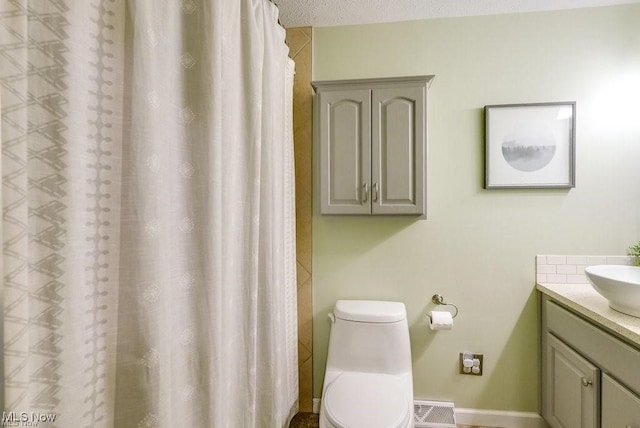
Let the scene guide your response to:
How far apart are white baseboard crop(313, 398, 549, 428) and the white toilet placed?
20.6 inches

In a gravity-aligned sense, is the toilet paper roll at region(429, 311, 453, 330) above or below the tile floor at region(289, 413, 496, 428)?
above

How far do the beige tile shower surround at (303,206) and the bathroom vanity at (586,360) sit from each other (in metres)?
1.31

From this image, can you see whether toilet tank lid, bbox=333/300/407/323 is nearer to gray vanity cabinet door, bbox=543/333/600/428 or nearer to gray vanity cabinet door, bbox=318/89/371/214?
gray vanity cabinet door, bbox=318/89/371/214

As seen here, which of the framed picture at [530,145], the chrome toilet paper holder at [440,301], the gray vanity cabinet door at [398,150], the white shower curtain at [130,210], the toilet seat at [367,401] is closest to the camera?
the white shower curtain at [130,210]

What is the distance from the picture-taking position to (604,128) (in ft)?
5.45

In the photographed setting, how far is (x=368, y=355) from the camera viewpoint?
1.61 m

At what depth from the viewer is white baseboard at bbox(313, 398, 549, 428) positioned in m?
1.72

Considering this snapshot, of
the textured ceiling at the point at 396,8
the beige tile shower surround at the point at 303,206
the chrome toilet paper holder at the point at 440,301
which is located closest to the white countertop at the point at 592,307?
the chrome toilet paper holder at the point at 440,301

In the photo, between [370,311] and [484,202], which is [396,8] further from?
[370,311]

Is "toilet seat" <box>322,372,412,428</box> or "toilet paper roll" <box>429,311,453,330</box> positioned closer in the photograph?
"toilet seat" <box>322,372,412,428</box>

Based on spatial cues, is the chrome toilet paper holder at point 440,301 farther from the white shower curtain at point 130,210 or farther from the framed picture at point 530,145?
the white shower curtain at point 130,210

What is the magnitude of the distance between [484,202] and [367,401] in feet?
4.05

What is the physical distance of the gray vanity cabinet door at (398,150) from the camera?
61.2 inches

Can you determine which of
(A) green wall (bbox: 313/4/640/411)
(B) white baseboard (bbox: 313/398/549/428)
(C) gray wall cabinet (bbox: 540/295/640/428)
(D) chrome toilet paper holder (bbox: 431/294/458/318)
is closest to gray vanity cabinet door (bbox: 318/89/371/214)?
(A) green wall (bbox: 313/4/640/411)
